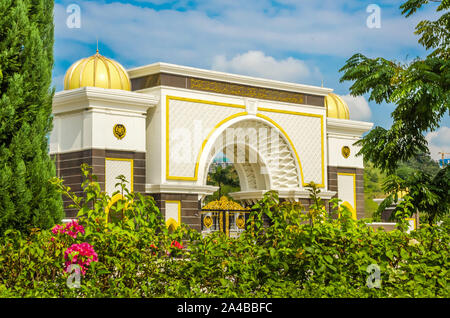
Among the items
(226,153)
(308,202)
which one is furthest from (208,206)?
(308,202)

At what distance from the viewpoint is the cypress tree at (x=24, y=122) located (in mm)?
6984

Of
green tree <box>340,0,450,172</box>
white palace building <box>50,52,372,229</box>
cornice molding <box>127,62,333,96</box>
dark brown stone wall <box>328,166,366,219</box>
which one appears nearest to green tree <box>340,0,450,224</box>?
green tree <box>340,0,450,172</box>

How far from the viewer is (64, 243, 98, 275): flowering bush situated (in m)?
5.43

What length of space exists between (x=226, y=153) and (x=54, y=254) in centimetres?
1279

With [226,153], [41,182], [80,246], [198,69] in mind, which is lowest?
[80,246]

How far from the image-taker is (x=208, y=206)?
56.2 ft

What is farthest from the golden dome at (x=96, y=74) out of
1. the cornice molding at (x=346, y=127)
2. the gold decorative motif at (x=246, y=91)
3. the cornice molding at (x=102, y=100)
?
the cornice molding at (x=346, y=127)

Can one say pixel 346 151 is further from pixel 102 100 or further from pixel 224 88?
pixel 102 100

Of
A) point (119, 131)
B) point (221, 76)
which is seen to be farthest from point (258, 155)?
point (119, 131)

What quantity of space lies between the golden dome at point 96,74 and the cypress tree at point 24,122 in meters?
7.80

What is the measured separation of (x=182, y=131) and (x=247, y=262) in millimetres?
11049

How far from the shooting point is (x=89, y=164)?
1478 cm
